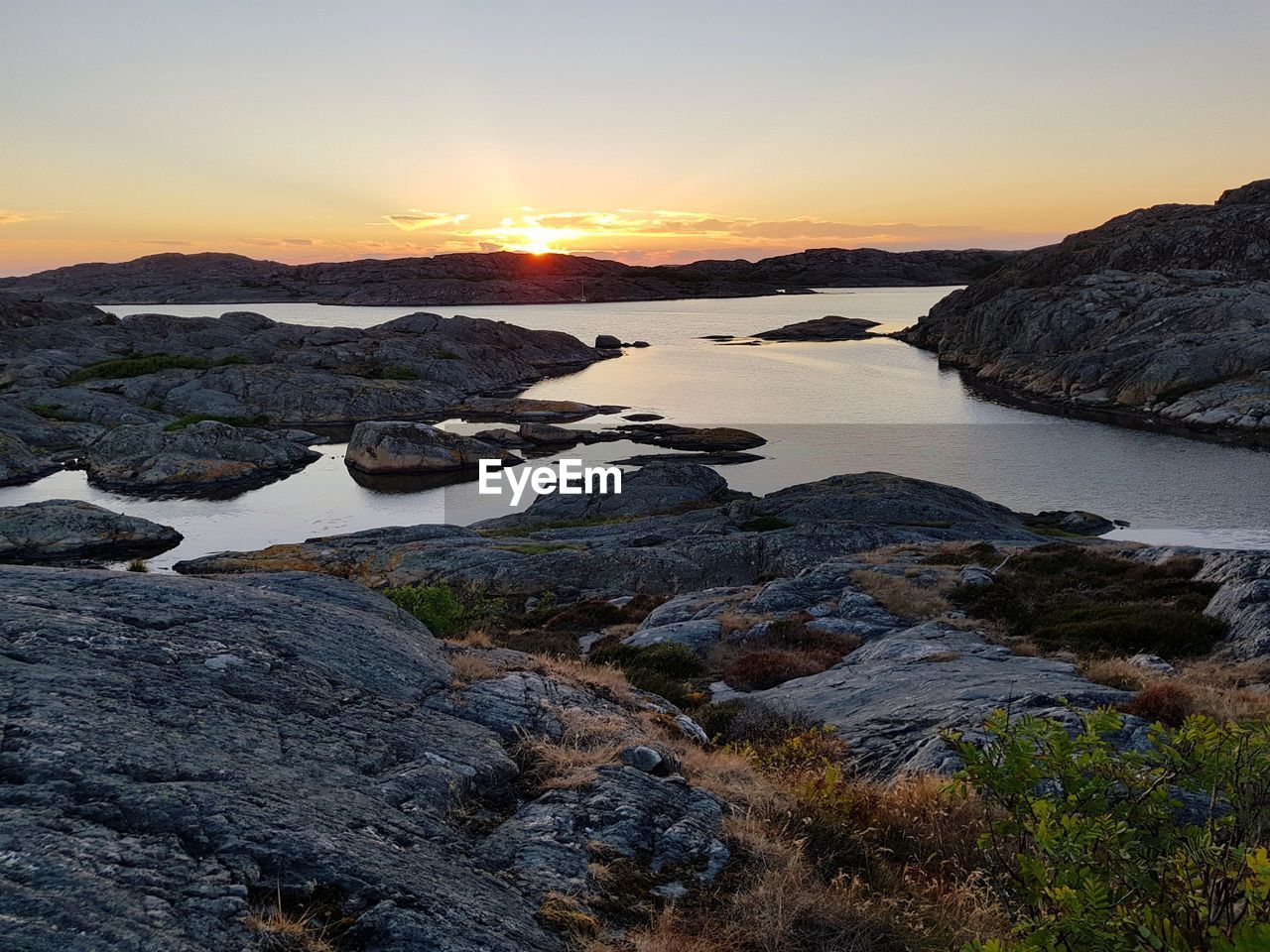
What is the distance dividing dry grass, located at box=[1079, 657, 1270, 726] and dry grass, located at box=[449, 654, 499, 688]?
9712mm

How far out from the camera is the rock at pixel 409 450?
83.1 m

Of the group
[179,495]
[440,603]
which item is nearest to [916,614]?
[440,603]

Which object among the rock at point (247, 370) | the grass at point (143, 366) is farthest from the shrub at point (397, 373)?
the grass at point (143, 366)

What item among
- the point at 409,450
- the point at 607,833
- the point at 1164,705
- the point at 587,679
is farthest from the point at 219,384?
the point at 1164,705

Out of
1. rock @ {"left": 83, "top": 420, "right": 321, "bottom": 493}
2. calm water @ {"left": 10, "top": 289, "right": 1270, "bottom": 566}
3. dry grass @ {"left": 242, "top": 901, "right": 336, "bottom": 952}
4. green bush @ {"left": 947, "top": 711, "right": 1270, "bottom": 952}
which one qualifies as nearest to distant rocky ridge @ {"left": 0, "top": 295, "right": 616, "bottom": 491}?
rock @ {"left": 83, "top": 420, "right": 321, "bottom": 493}

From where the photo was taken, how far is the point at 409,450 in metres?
83.6

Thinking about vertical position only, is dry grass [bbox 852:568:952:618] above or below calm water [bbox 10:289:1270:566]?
above

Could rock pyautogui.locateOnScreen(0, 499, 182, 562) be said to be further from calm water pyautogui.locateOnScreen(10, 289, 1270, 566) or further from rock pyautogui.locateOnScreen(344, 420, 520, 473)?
rock pyautogui.locateOnScreen(344, 420, 520, 473)

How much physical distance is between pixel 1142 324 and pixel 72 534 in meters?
141

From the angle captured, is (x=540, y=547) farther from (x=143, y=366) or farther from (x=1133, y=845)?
(x=143, y=366)

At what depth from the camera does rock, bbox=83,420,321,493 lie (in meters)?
76.0

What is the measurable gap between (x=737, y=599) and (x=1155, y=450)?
7288 centimetres

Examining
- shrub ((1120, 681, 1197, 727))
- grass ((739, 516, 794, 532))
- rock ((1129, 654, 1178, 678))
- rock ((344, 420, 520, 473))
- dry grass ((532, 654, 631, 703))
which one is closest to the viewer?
shrub ((1120, 681, 1197, 727))

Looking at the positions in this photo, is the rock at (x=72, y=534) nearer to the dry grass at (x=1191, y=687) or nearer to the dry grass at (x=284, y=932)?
the dry grass at (x=284, y=932)
